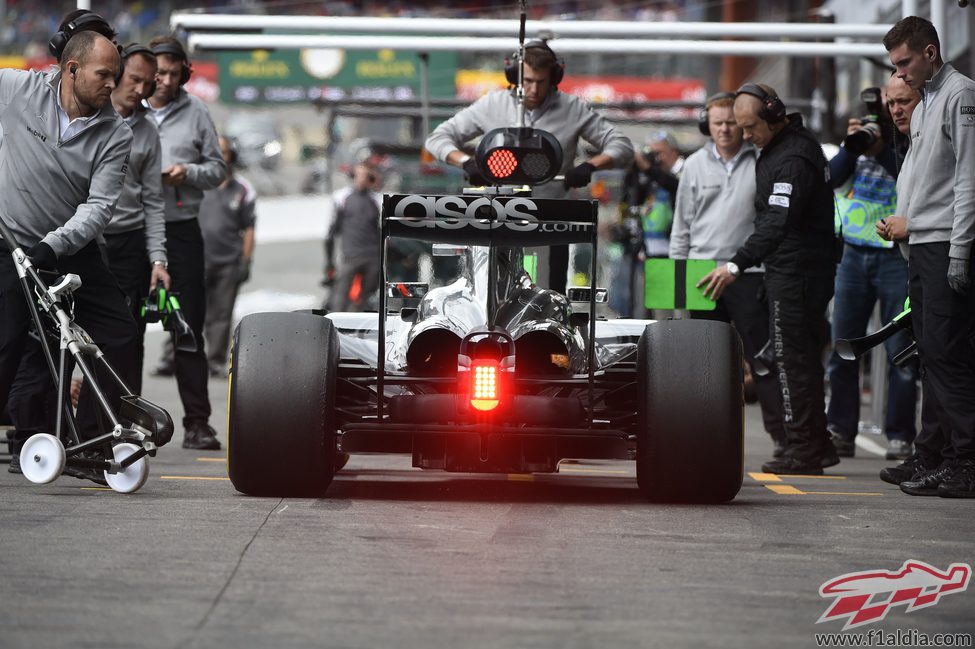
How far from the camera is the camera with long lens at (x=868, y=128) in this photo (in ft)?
31.3

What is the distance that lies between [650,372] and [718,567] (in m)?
1.46

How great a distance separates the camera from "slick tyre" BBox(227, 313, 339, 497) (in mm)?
6883

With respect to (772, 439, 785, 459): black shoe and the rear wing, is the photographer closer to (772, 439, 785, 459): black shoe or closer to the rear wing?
(772, 439, 785, 459): black shoe

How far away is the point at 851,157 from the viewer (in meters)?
10.0

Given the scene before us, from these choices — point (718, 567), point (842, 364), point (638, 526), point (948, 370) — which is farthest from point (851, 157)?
point (718, 567)

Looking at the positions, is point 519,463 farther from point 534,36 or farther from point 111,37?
point 534,36

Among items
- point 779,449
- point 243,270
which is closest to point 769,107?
point 779,449

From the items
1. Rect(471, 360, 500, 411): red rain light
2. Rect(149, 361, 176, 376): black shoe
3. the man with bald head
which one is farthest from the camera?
Rect(149, 361, 176, 376): black shoe

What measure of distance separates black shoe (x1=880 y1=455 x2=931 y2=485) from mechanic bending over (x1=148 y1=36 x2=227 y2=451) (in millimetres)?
3687

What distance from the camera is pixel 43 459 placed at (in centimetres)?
695

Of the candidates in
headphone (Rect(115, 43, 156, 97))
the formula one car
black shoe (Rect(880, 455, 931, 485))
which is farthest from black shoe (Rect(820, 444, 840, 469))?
headphone (Rect(115, 43, 156, 97))

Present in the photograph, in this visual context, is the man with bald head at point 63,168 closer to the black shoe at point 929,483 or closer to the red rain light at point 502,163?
the red rain light at point 502,163

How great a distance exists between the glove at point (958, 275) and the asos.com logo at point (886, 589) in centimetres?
213

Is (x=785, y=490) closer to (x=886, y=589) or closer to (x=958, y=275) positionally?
(x=958, y=275)
